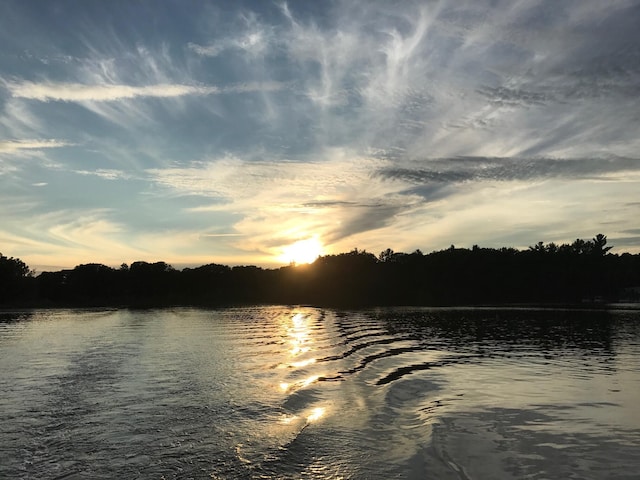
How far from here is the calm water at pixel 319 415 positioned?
11688mm

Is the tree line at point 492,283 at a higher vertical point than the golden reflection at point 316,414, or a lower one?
higher

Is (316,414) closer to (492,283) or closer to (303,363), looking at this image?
(303,363)

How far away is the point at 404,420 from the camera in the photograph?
16141mm

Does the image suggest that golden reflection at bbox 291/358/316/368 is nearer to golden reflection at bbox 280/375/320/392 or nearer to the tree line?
golden reflection at bbox 280/375/320/392

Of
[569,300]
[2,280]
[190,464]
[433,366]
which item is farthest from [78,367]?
[569,300]

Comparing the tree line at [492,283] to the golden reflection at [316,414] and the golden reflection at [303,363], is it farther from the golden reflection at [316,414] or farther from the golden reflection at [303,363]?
the golden reflection at [316,414]

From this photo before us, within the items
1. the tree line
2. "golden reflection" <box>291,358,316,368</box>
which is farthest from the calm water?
the tree line

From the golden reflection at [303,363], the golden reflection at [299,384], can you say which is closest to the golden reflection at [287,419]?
the golden reflection at [299,384]

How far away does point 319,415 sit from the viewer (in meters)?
16.5

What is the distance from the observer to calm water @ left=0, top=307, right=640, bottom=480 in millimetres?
11688

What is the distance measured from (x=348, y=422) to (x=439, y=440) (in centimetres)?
323

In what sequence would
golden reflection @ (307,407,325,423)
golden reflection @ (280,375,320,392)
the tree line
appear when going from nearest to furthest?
golden reflection @ (307,407,325,423) → golden reflection @ (280,375,320,392) → the tree line

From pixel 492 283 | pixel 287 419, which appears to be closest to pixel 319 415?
pixel 287 419

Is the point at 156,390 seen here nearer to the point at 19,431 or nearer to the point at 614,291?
the point at 19,431
